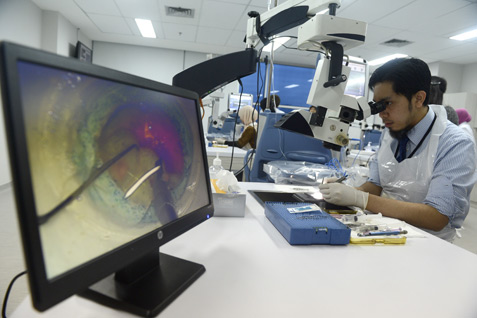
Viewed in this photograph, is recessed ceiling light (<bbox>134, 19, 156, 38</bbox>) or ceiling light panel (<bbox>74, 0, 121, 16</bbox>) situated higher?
recessed ceiling light (<bbox>134, 19, 156, 38</bbox>)

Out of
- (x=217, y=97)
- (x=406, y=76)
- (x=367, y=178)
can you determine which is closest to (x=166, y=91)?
(x=406, y=76)

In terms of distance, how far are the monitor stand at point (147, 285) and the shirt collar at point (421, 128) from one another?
1125mm

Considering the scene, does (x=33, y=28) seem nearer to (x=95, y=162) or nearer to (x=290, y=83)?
(x=95, y=162)

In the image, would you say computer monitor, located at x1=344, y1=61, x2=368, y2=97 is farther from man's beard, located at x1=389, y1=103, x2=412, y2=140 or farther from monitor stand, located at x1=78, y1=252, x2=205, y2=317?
monitor stand, located at x1=78, y1=252, x2=205, y2=317

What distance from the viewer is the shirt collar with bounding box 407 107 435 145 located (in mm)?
1240

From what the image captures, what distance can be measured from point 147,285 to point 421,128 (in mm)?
1263

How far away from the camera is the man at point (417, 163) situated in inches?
41.9

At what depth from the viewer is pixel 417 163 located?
1221mm

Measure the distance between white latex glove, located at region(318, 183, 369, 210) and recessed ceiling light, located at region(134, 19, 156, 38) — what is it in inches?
189

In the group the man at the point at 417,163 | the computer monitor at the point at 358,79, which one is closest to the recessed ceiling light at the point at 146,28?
the computer monitor at the point at 358,79

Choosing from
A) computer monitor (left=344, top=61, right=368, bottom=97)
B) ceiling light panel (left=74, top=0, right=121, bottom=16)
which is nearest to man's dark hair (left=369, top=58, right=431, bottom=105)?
computer monitor (left=344, top=61, right=368, bottom=97)

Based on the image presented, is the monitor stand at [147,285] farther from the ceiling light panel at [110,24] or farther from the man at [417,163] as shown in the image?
the ceiling light panel at [110,24]

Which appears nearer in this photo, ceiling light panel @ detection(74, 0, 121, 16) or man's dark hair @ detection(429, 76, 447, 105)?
man's dark hair @ detection(429, 76, 447, 105)

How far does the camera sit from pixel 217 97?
11.8 ft
